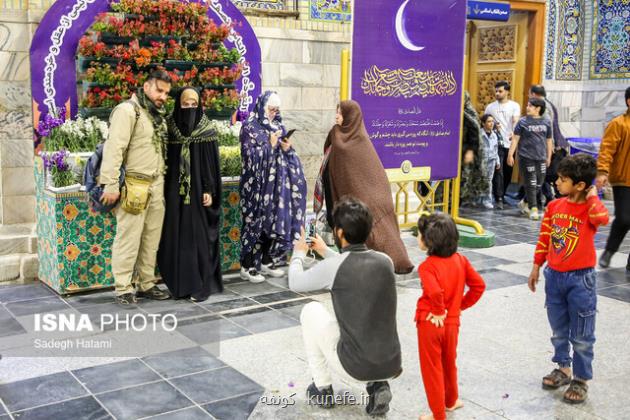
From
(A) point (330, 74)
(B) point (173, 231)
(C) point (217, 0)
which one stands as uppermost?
(C) point (217, 0)

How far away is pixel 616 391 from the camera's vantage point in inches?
148

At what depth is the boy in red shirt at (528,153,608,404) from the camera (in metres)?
3.59

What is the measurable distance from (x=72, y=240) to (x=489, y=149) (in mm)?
5800

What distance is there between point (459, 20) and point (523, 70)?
14.4 feet

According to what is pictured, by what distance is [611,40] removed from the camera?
35.9ft

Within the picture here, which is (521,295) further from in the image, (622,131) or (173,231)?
(173,231)

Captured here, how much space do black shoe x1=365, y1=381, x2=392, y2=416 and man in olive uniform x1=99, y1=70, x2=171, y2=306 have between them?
92.6 inches

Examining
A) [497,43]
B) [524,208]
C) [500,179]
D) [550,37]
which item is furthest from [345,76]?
[550,37]

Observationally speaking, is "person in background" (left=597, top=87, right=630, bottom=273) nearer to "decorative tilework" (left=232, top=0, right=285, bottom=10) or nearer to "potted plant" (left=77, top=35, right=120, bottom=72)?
"decorative tilework" (left=232, top=0, right=285, bottom=10)

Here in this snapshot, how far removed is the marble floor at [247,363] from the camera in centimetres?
352

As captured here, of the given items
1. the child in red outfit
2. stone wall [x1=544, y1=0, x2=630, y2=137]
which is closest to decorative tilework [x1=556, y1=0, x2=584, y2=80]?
stone wall [x1=544, y1=0, x2=630, y2=137]

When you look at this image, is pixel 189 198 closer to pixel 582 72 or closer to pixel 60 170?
pixel 60 170

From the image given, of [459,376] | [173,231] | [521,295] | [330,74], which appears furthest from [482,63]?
[459,376]

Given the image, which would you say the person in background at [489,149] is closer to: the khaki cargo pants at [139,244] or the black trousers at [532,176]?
the black trousers at [532,176]
